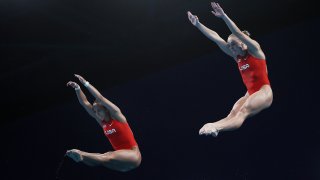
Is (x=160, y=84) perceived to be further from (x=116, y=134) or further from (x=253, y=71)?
(x=253, y=71)

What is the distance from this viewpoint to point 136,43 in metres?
8.53

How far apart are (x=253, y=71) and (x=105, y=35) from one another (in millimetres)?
3409

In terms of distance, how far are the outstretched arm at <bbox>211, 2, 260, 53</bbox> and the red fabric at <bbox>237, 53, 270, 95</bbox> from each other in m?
0.12

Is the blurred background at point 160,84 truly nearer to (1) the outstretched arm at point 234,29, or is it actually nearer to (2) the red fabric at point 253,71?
(2) the red fabric at point 253,71

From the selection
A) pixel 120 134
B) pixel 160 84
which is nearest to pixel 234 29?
pixel 120 134

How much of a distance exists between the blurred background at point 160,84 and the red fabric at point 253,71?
63.8 inches

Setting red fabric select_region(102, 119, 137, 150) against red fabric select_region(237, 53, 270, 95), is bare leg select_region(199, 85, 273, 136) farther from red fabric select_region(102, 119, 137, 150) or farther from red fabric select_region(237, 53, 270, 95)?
red fabric select_region(102, 119, 137, 150)

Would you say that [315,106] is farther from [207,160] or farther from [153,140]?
[153,140]

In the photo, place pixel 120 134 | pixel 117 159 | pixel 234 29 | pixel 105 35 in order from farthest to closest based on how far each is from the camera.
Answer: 1. pixel 105 35
2. pixel 120 134
3. pixel 117 159
4. pixel 234 29

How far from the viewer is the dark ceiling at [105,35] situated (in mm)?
7762

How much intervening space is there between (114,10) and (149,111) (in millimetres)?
1805

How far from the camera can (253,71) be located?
230 inches

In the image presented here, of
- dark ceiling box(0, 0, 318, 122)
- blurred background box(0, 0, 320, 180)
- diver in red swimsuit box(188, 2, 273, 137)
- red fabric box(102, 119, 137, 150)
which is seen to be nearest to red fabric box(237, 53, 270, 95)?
diver in red swimsuit box(188, 2, 273, 137)

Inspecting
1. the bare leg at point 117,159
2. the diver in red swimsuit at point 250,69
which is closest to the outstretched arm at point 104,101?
the bare leg at point 117,159
